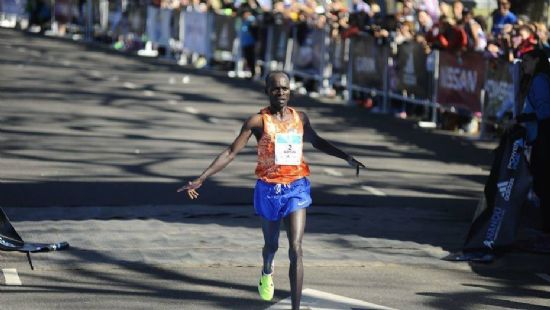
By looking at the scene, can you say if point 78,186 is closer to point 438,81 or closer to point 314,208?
point 314,208

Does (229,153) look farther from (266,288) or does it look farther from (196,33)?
(196,33)

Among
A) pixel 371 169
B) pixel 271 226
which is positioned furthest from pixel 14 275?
pixel 371 169

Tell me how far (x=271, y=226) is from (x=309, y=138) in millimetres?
697

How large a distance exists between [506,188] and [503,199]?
99mm

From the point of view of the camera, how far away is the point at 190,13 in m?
38.8

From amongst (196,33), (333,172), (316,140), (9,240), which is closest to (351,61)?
(333,172)

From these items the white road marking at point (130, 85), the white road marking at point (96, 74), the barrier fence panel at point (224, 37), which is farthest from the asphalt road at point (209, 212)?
the barrier fence panel at point (224, 37)

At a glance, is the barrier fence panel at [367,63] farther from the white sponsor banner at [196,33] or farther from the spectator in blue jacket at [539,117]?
the spectator in blue jacket at [539,117]

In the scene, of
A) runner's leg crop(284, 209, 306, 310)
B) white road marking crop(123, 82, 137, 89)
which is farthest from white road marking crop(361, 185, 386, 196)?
white road marking crop(123, 82, 137, 89)

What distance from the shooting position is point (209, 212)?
44.1 ft

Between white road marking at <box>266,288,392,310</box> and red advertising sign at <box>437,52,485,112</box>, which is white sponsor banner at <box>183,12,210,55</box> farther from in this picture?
white road marking at <box>266,288,392,310</box>

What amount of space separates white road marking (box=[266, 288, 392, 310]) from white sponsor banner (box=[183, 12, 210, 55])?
27413 millimetres

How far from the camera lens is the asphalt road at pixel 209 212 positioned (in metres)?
9.99

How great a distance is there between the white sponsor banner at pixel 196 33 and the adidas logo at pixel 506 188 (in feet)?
83.5
